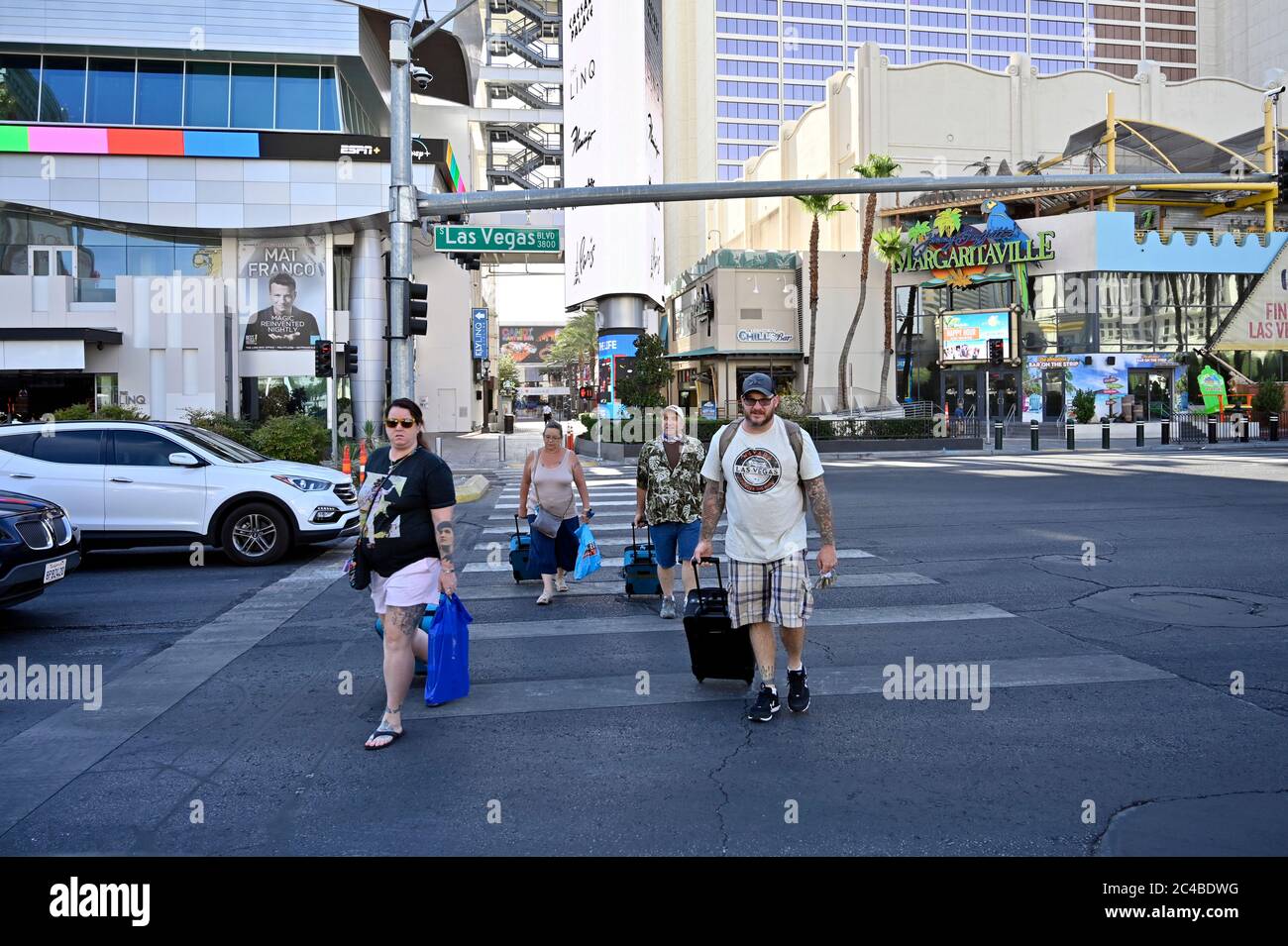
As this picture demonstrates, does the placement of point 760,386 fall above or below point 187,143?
below

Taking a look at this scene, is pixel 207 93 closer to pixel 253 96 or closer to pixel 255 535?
pixel 253 96

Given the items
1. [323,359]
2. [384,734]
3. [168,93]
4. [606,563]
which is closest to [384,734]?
[384,734]

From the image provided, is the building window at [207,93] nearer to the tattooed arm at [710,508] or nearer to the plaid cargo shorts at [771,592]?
the tattooed arm at [710,508]

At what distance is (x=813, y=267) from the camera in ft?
141

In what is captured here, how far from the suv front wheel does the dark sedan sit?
2669mm

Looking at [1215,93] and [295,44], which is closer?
[295,44]

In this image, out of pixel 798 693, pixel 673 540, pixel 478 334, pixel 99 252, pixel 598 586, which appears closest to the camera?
pixel 798 693

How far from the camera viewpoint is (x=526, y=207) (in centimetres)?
1535

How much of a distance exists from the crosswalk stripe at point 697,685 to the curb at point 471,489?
12.7m

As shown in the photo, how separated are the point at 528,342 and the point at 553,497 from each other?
14736 centimetres

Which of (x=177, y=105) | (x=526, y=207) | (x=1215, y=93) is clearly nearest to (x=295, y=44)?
(x=177, y=105)

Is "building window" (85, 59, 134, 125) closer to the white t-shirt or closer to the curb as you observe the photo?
the curb

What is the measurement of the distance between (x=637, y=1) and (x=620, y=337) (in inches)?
609
